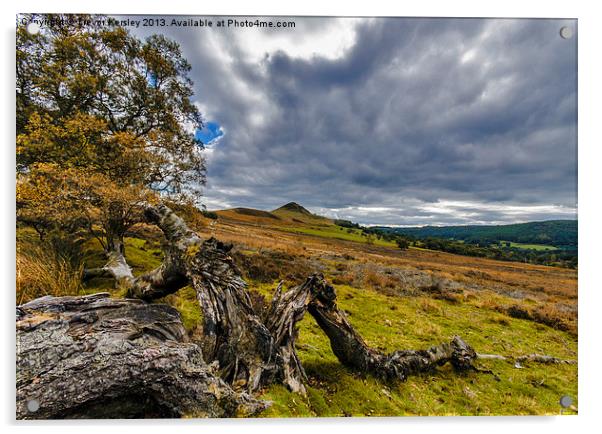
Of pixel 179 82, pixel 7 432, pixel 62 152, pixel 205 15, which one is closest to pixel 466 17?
pixel 205 15

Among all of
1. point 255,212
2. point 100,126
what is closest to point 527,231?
point 255,212

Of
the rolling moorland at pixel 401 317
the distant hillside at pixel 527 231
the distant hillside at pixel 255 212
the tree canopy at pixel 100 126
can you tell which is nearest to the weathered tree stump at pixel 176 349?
the rolling moorland at pixel 401 317

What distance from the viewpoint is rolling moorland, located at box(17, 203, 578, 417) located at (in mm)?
3629

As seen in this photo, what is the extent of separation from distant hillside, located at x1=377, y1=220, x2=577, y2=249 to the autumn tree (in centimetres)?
691

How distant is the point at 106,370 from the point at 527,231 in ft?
35.7

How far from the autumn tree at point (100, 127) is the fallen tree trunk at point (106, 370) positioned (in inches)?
119

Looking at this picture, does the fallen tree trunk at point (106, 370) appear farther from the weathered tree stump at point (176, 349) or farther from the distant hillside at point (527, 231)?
the distant hillside at point (527, 231)

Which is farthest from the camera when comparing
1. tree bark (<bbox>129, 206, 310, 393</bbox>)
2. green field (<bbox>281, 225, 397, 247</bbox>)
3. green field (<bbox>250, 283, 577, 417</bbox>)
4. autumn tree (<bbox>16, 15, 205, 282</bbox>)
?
green field (<bbox>281, 225, 397, 247</bbox>)

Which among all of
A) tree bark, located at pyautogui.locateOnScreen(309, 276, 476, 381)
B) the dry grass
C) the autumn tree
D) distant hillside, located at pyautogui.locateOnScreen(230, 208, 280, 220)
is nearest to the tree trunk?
the autumn tree

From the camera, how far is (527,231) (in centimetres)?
741

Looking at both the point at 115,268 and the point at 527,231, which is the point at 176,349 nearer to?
the point at 115,268

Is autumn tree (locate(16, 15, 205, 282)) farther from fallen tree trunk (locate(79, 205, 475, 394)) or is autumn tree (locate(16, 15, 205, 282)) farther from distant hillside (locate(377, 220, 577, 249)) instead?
distant hillside (locate(377, 220, 577, 249))

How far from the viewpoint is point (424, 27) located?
14.6 feet

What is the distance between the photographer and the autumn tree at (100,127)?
465cm
